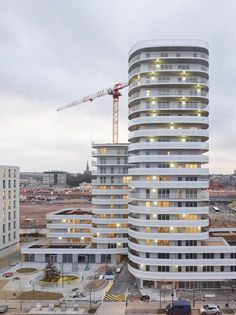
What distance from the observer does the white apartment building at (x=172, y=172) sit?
221ft

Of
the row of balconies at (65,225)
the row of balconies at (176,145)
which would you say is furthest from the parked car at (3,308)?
the row of balconies at (176,145)

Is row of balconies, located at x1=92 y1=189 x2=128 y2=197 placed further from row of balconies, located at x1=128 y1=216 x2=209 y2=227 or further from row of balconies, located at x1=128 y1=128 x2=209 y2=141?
row of balconies, located at x1=128 y1=128 x2=209 y2=141

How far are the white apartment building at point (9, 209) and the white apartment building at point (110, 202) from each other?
28653 millimetres

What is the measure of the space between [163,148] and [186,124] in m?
7.21

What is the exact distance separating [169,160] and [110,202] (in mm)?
24410

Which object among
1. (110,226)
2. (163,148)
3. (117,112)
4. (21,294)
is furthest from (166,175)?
(117,112)

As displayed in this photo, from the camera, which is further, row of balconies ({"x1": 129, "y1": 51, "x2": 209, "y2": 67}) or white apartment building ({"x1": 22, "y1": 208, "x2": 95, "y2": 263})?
white apartment building ({"x1": 22, "y1": 208, "x2": 95, "y2": 263})

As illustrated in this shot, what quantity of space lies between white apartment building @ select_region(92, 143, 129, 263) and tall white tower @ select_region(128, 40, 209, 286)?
1300cm

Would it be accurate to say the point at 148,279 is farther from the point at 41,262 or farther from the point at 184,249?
the point at 41,262

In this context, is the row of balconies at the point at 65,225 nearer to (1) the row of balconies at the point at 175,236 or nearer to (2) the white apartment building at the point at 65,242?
(2) the white apartment building at the point at 65,242

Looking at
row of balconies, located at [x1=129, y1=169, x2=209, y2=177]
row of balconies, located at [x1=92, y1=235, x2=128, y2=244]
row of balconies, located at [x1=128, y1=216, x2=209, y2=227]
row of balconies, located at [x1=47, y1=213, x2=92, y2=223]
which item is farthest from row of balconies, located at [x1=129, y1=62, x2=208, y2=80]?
row of balconies, located at [x1=47, y1=213, x2=92, y2=223]

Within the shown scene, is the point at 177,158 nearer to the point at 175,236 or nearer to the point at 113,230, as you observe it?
the point at 175,236

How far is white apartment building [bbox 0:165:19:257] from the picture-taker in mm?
98750

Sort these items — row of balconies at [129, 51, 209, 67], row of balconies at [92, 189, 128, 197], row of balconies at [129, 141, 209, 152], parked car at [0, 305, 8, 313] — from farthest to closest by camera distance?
row of balconies at [92, 189, 128, 197]
row of balconies at [129, 51, 209, 67]
row of balconies at [129, 141, 209, 152]
parked car at [0, 305, 8, 313]
